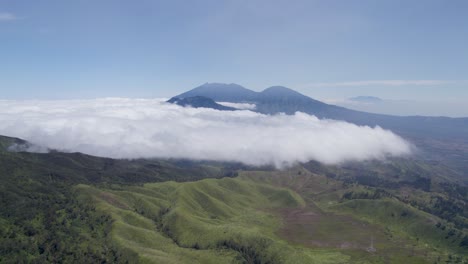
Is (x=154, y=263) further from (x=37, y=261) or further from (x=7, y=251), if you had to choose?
(x=7, y=251)

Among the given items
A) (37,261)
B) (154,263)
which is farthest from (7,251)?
(154,263)
